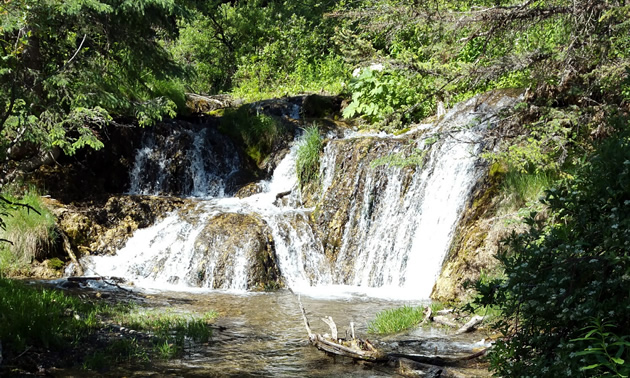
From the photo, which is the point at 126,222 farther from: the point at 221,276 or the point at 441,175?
the point at 441,175

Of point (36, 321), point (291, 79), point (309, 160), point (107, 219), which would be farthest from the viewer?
point (291, 79)

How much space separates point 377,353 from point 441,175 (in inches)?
252

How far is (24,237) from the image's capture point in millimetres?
11328

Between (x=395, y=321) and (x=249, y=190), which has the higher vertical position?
(x=249, y=190)

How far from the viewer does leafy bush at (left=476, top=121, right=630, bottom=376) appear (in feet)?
10.3

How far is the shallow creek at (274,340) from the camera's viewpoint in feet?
18.7

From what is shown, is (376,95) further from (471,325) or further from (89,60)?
(471,325)

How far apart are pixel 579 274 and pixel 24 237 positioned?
10688mm

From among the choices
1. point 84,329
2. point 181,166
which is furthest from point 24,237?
point 84,329

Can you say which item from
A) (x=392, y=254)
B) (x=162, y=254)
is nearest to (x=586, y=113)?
(x=392, y=254)

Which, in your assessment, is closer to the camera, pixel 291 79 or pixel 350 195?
pixel 350 195

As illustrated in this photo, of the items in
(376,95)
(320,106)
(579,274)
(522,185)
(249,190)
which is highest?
(320,106)

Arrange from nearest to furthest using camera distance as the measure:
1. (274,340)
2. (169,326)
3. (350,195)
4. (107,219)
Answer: (274,340), (169,326), (350,195), (107,219)

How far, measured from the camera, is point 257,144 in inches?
672
